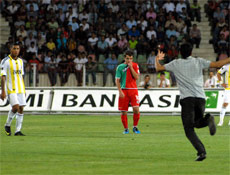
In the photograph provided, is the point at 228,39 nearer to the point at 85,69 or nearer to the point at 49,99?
the point at 85,69

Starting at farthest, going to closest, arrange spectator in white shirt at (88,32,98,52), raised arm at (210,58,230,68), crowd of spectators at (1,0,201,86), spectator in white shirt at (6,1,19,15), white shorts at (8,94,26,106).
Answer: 1. spectator in white shirt at (6,1,19,15)
2. spectator in white shirt at (88,32,98,52)
3. crowd of spectators at (1,0,201,86)
4. white shorts at (8,94,26,106)
5. raised arm at (210,58,230,68)

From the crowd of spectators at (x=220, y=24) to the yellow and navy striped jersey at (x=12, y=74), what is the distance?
1791 cm

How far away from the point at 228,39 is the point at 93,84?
8.82m

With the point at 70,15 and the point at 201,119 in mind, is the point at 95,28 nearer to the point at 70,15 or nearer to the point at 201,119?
the point at 70,15

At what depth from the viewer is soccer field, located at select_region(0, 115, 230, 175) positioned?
9859 mm

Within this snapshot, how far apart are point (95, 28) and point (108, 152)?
22.3 metres

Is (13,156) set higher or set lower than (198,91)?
lower

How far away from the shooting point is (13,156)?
11.6 metres

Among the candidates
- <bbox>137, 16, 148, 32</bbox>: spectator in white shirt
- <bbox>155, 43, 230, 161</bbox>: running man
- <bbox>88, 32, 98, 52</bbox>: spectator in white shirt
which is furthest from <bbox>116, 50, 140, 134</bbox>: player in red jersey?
<bbox>137, 16, 148, 32</bbox>: spectator in white shirt

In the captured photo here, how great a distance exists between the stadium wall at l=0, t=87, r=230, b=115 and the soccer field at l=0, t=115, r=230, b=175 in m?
7.44

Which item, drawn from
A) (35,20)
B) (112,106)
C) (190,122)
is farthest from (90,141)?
(35,20)

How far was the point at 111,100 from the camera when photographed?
2664cm

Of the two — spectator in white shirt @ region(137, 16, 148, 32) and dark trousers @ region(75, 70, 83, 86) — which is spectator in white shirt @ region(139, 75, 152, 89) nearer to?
dark trousers @ region(75, 70, 83, 86)

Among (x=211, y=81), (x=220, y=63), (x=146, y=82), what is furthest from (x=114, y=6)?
(x=220, y=63)
